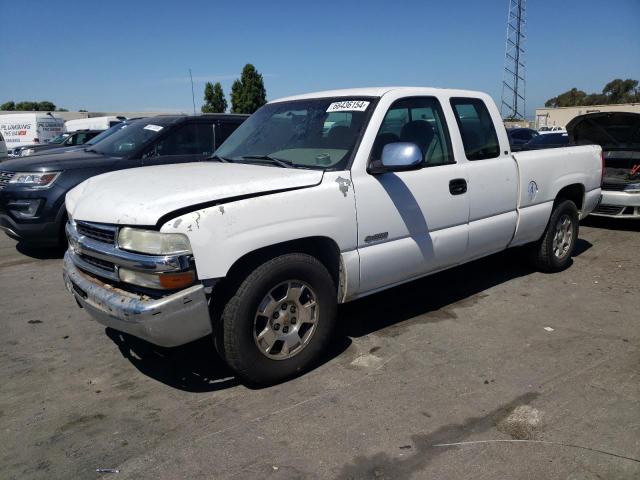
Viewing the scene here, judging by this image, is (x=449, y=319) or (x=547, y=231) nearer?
(x=449, y=319)

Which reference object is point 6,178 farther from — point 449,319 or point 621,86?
point 621,86

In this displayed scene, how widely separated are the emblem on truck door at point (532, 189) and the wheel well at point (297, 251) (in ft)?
8.30

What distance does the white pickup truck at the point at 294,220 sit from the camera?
2922 millimetres

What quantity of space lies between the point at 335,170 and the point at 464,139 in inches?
59.9

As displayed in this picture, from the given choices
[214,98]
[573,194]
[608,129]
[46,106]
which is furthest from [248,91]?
[46,106]

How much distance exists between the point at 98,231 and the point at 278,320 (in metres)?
1.24

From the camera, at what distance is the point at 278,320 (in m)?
3.35

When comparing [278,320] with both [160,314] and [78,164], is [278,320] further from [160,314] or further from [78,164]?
[78,164]

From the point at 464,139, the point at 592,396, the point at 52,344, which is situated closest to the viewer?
the point at 592,396

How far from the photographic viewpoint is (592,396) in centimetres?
325

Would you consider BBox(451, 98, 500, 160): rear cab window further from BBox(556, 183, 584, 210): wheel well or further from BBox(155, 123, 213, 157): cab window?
BBox(155, 123, 213, 157): cab window

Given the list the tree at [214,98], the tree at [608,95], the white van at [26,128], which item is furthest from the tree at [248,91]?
the tree at [608,95]

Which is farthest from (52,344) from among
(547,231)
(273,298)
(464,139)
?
(547,231)

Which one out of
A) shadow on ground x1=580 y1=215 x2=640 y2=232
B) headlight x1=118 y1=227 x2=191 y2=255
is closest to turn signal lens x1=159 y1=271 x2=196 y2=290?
headlight x1=118 y1=227 x2=191 y2=255
